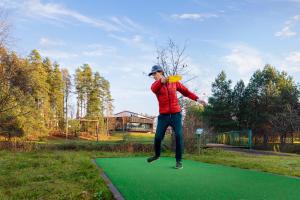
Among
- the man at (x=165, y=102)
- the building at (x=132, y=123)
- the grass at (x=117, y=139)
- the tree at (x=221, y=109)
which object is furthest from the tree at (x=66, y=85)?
the man at (x=165, y=102)

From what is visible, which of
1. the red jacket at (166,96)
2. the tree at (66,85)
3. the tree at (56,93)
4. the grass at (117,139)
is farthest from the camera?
the tree at (66,85)

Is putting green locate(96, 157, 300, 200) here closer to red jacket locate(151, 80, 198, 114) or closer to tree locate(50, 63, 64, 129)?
red jacket locate(151, 80, 198, 114)

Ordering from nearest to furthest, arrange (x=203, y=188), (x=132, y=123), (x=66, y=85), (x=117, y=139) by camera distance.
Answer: (x=203, y=188), (x=117, y=139), (x=66, y=85), (x=132, y=123)

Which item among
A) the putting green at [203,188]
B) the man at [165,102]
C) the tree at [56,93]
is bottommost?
the putting green at [203,188]

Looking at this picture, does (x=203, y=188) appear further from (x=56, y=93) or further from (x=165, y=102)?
(x=56, y=93)

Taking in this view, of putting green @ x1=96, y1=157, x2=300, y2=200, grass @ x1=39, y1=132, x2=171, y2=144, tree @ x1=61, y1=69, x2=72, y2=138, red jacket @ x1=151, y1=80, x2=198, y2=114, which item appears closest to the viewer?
putting green @ x1=96, y1=157, x2=300, y2=200

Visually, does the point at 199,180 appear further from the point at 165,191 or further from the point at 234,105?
the point at 234,105

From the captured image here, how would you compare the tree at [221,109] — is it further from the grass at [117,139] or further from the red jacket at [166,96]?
the red jacket at [166,96]

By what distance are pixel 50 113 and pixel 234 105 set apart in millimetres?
25499

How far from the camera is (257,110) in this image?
122 feet

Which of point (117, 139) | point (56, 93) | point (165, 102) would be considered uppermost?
point (56, 93)

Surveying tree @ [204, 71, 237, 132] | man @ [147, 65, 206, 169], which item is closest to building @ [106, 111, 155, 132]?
tree @ [204, 71, 237, 132]

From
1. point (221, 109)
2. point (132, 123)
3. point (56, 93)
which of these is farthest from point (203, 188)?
point (132, 123)

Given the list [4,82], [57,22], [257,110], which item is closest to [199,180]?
[57,22]
